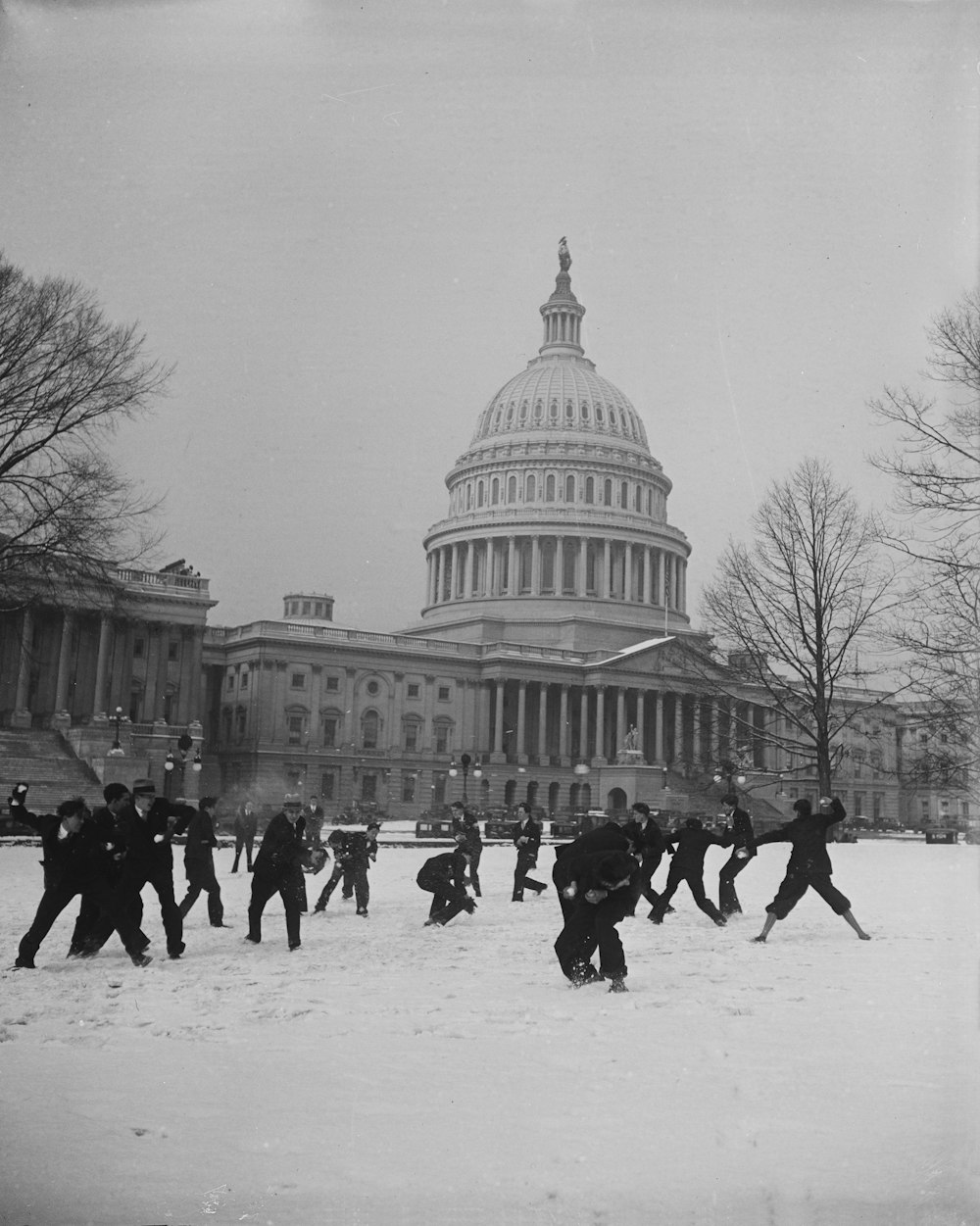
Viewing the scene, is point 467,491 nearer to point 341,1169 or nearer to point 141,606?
point 141,606


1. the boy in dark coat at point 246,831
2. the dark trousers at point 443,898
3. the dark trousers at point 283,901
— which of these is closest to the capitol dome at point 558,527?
the boy in dark coat at point 246,831

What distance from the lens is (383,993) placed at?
1088cm

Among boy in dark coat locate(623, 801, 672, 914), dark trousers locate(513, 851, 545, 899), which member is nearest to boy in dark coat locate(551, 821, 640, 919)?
boy in dark coat locate(623, 801, 672, 914)

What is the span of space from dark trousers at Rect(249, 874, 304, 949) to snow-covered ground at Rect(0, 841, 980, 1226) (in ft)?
2.22

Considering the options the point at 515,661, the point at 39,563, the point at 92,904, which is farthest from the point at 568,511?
the point at 92,904

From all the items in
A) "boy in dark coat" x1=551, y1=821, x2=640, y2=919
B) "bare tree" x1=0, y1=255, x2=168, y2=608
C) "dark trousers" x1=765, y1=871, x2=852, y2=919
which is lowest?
"dark trousers" x1=765, y1=871, x2=852, y2=919

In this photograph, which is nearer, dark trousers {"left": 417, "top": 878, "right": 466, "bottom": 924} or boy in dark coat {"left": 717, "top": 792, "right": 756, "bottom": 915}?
boy in dark coat {"left": 717, "top": 792, "right": 756, "bottom": 915}

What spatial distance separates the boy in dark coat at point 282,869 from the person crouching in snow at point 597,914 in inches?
147

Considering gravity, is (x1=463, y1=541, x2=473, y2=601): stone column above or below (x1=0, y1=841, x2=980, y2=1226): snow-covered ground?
above

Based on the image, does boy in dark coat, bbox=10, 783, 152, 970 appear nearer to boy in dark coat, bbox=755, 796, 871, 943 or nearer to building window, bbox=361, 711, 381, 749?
boy in dark coat, bbox=755, 796, 871, 943

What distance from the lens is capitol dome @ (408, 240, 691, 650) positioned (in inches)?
4195

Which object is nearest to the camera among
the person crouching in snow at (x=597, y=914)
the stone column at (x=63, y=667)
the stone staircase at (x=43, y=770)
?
the person crouching in snow at (x=597, y=914)

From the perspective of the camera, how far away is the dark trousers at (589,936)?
11.4 meters

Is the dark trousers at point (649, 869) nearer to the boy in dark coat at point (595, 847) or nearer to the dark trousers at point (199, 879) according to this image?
the boy in dark coat at point (595, 847)
